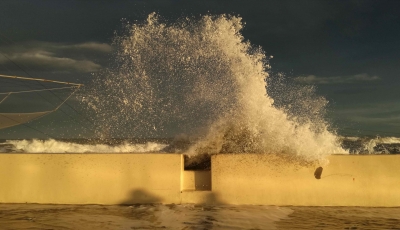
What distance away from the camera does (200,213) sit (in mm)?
5492

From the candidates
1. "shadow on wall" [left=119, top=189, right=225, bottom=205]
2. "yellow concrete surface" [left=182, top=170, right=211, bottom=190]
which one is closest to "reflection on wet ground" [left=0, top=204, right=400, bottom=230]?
"shadow on wall" [left=119, top=189, right=225, bottom=205]

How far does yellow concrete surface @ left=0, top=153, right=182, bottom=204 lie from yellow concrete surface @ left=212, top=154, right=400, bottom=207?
0.82 metres

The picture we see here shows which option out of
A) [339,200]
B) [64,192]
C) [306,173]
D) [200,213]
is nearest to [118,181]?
[64,192]

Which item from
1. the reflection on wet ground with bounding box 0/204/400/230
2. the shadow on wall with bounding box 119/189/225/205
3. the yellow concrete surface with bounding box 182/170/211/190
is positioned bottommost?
the reflection on wet ground with bounding box 0/204/400/230

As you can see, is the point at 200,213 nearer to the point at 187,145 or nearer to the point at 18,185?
the point at 187,145

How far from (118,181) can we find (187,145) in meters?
1.53

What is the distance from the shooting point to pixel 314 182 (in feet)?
19.5

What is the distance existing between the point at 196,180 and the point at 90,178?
Answer: 1.71 meters

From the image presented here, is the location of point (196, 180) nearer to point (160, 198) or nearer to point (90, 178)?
point (160, 198)

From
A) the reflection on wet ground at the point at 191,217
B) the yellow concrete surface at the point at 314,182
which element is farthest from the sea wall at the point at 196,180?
the reflection on wet ground at the point at 191,217

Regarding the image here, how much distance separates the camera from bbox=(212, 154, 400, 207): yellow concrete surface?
19.4 ft

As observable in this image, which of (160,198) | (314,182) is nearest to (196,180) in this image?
(160,198)

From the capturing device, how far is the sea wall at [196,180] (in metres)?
5.91

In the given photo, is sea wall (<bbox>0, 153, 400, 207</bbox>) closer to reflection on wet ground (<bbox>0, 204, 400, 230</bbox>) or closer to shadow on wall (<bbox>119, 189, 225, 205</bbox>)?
shadow on wall (<bbox>119, 189, 225, 205</bbox>)
